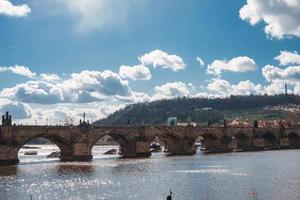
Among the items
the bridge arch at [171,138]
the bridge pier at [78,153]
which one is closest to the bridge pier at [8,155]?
the bridge pier at [78,153]

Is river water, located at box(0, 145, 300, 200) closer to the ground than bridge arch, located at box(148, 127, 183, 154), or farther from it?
closer to the ground

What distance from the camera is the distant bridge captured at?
305ft

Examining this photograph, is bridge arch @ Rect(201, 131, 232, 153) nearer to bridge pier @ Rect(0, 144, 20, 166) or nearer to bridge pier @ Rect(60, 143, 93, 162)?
bridge pier @ Rect(60, 143, 93, 162)

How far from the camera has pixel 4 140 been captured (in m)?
90.9

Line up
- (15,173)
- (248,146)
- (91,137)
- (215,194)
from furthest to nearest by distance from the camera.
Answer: (248,146)
(91,137)
(15,173)
(215,194)

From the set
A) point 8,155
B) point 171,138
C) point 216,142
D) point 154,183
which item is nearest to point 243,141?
point 216,142

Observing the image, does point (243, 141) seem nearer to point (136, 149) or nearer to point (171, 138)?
point (171, 138)

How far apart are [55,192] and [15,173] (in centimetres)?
2284

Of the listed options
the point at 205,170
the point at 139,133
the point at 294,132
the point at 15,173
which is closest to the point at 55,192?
the point at 15,173

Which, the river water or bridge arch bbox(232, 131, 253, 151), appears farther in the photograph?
bridge arch bbox(232, 131, 253, 151)

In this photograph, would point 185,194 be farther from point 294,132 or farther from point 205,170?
point 294,132

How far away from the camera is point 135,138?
116125mm

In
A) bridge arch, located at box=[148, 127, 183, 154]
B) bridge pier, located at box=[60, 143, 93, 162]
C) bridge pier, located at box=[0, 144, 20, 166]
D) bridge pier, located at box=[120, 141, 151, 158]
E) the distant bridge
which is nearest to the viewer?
bridge pier, located at box=[0, 144, 20, 166]

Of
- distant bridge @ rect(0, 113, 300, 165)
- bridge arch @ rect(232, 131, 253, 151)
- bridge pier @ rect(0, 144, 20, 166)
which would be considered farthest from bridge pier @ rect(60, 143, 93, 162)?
bridge arch @ rect(232, 131, 253, 151)
